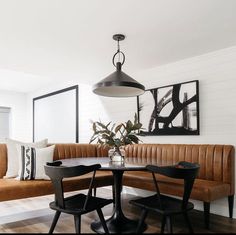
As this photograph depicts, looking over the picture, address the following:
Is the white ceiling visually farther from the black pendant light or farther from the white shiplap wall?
the black pendant light

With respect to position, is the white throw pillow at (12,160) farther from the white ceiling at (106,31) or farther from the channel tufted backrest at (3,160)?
the white ceiling at (106,31)

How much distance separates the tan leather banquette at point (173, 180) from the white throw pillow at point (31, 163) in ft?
0.34

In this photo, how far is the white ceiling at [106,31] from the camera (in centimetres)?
240

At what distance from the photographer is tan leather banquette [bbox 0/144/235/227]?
2936mm

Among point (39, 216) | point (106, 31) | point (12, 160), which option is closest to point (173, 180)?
point (39, 216)

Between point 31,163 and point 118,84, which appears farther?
point 31,163

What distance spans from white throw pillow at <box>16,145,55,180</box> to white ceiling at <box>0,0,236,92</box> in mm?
1371

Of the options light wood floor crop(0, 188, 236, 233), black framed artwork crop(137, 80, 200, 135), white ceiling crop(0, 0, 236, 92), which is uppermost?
white ceiling crop(0, 0, 236, 92)

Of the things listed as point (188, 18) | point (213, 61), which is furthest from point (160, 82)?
point (188, 18)

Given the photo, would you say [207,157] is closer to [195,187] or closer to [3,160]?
[195,187]

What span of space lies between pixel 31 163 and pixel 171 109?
221 cm

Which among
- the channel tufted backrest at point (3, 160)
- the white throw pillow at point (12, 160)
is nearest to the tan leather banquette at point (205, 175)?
the white throw pillow at point (12, 160)

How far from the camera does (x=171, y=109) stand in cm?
409

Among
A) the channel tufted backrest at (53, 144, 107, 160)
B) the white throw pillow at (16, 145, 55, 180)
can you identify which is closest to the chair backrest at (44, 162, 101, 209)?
the white throw pillow at (16, 145, 55, 180)
